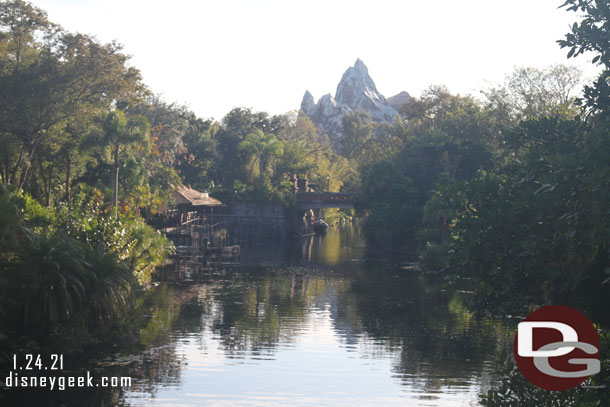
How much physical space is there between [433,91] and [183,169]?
3208 cm

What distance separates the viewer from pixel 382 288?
4016 cm

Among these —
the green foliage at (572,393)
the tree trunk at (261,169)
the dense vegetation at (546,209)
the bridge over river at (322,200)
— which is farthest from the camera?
the tree trunk at (261,169)

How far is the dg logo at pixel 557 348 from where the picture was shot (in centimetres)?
1091

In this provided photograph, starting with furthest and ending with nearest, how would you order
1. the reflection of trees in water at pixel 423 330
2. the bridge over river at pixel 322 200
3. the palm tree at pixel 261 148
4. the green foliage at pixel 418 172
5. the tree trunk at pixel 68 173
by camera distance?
the palm tree at pixel 261 148 → the bridge over river at pixel 322 200 → the green foliage at pixel 418 172 → the tree trunk at pixel 68 173 → the reflection of trees in water at pixel 423 330

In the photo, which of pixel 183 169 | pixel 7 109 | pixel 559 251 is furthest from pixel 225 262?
pixel 559 251

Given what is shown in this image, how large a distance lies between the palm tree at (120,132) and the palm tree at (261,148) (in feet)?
Answer: 115

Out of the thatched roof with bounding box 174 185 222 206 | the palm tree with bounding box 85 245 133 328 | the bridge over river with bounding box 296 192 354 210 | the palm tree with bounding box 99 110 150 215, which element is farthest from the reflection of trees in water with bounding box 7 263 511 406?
the bridge over river with bounding box 296 192 354 210

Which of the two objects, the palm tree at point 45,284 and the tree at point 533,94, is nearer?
the palm tree at point 45,284

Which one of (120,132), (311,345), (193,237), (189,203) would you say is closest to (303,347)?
(311,345)

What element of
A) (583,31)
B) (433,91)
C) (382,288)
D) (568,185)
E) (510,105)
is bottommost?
(382,288)

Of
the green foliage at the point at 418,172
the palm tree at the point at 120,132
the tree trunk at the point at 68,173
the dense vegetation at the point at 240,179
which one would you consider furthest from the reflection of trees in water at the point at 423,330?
the tree trunk at the point at 68,173

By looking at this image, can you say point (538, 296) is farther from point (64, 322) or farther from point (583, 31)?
point (64, 322)

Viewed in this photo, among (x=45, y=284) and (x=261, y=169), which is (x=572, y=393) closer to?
(x=45, y=284)

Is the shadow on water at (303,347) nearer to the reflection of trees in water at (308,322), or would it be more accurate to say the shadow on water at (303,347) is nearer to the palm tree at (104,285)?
the reflection of trees in water at (308,322)
